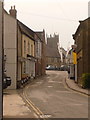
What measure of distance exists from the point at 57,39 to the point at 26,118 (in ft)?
436

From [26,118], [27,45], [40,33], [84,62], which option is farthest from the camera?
[40,33]

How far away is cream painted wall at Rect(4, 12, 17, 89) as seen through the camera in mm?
36750

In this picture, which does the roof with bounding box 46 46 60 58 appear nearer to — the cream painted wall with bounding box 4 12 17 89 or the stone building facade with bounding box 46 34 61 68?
the stone building facade with bounding box 46 34 61 68

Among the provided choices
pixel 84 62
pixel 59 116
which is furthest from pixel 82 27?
pixel 59 116

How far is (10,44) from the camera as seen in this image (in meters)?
37.2

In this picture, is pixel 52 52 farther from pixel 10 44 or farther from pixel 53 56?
pixel 10 44

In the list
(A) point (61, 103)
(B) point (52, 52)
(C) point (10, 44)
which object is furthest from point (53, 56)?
(A) point (61, 103)

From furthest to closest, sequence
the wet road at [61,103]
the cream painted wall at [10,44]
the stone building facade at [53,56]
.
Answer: the stone building facade at [53,56] < the cream painted wall at [10,44] < the wet road at [61,103]

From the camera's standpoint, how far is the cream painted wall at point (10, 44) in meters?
36.8

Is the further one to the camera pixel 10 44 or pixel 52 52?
pixel 52 52

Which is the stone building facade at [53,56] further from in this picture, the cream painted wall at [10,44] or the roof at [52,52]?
the cream painted wall at [10,44]

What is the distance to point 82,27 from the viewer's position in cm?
3925

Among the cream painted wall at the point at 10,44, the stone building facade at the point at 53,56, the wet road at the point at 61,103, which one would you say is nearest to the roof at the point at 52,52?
the stone building facade at the point at 53,56

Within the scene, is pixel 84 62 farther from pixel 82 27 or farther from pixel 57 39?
pixel 57 39
